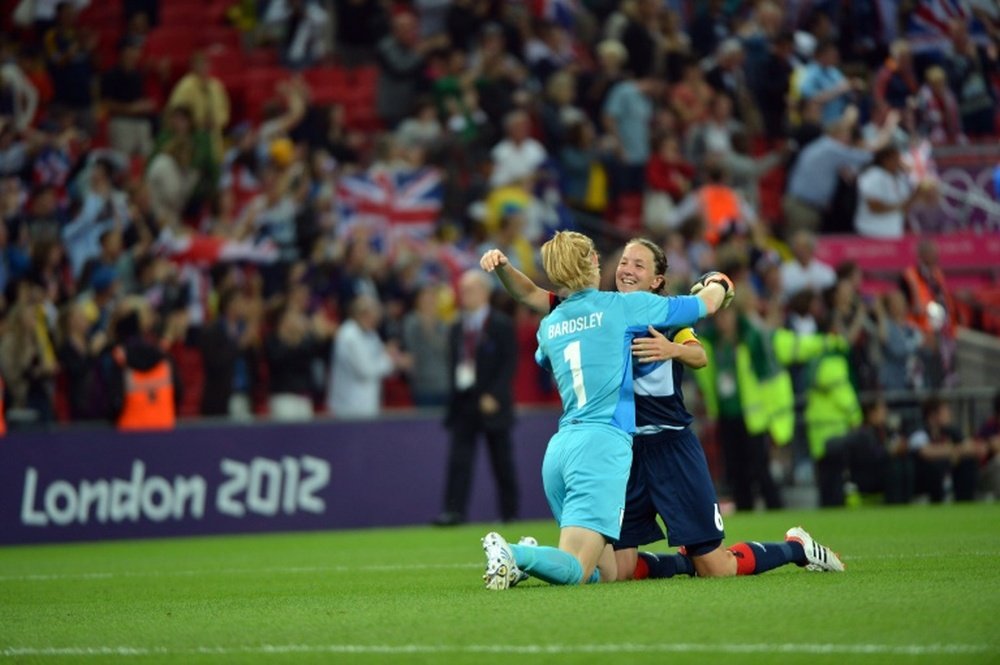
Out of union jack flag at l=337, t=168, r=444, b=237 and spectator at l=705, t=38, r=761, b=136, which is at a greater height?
spectator at l=705, t=38, r=761, b=136

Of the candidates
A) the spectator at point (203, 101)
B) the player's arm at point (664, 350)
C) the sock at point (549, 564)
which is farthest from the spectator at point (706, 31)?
the sock at point (549, 564)

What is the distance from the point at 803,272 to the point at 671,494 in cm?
1323

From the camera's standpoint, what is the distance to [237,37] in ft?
85.5

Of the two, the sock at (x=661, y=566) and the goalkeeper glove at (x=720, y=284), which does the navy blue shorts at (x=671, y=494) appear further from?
the goalkeeper glove at (x=720, y=284)

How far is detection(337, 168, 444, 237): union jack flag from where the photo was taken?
22781mm

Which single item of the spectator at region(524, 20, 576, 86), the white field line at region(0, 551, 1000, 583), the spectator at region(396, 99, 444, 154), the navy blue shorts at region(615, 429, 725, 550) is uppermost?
the spectator at region(524, 20, 576, 86)

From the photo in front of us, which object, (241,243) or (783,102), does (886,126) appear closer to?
(783,102)

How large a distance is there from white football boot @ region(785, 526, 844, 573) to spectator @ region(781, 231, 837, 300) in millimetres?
12305

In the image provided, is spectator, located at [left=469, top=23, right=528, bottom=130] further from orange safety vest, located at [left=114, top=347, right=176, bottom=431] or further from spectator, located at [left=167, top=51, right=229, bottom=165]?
orange safety vest, located at [left=114, top=347, right=176, bottom=431]

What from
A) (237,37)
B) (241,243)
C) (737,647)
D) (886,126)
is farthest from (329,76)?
(737,647)

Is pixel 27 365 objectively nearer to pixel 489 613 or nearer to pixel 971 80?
pixel 489 613

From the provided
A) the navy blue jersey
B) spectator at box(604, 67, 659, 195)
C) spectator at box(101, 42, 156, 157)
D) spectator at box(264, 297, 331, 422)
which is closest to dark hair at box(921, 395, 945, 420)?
spectator at box(604, 67, 659, 195)

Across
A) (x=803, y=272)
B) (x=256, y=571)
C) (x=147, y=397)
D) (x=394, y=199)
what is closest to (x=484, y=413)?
(x=147, y=397)

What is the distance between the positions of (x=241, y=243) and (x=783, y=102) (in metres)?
8.64
